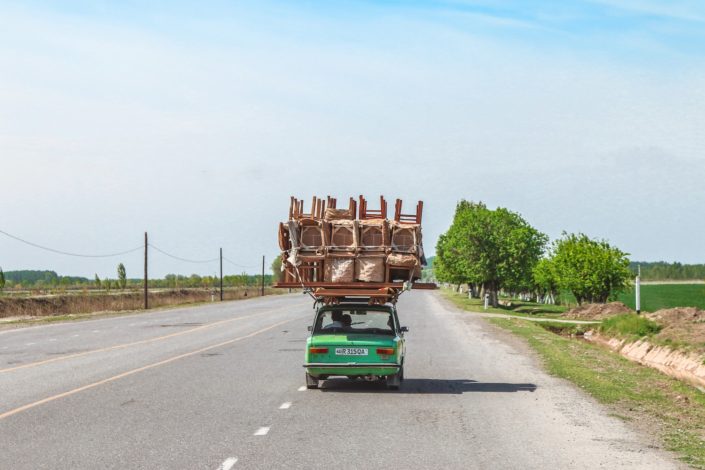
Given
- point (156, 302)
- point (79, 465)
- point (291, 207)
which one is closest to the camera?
point (79, 465)

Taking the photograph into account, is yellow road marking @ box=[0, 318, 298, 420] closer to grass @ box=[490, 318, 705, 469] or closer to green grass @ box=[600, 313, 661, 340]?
grass @ box=[490, 318, 705, 469]

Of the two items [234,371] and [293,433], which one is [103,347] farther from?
[293,433]

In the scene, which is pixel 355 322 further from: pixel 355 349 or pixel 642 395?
pixel 642 395

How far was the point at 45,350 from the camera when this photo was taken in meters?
25.2

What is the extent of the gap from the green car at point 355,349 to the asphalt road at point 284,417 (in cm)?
42

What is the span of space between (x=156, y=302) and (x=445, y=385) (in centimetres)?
5727

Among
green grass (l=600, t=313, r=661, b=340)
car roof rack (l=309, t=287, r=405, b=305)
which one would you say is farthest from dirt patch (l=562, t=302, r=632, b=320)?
car roof rack (l=309, t=287, r=405, b=305)

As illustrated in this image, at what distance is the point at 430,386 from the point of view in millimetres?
16578

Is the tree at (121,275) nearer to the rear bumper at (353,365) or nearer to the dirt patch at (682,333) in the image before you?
the dirt patch at (682,333)

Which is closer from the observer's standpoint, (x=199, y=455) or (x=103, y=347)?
(x=199, y=455)

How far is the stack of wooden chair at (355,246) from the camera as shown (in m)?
15.8

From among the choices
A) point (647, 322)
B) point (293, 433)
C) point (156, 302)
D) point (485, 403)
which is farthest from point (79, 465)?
point (156, 302)

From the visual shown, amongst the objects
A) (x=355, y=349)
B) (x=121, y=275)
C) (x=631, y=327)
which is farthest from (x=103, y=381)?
(x=121, y=275)

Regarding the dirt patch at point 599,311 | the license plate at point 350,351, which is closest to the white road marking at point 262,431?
the license plate at point 350,351
